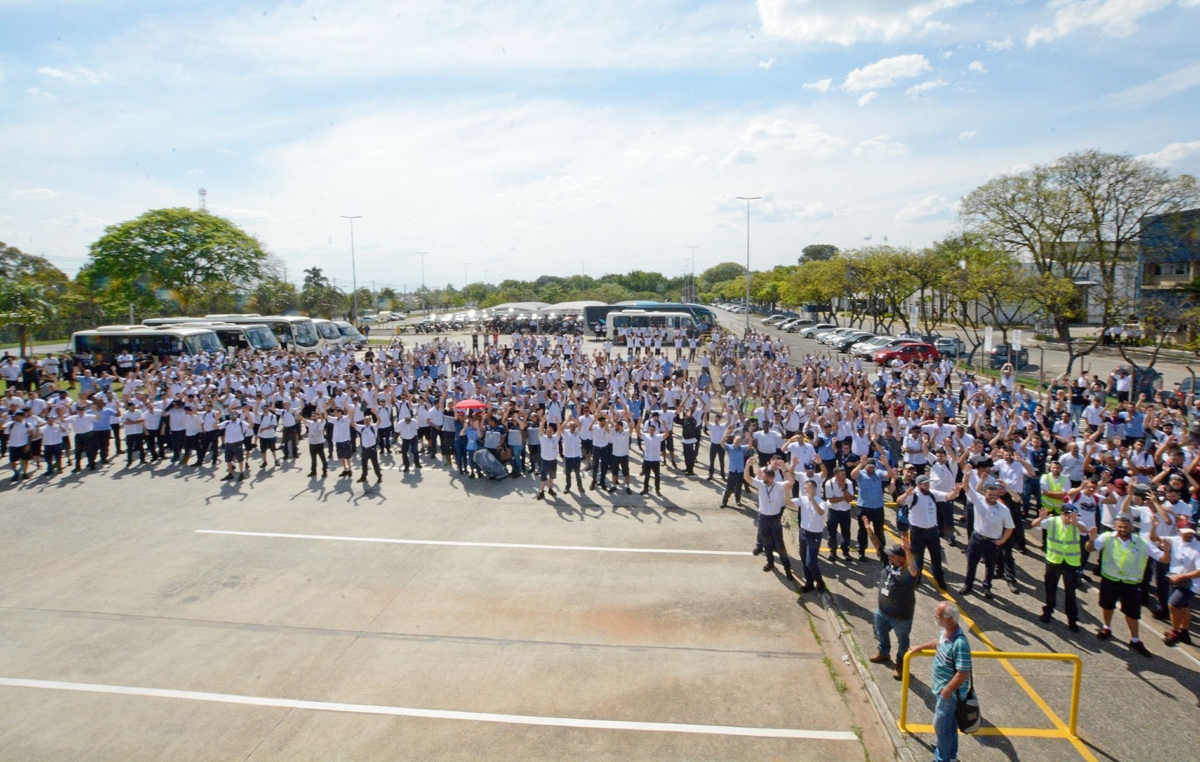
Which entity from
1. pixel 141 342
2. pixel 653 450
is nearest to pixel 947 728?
pixel 653 450

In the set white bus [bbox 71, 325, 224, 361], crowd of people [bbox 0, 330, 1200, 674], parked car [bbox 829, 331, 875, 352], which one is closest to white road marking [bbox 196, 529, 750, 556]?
crowd of people [bbox 0, 330, 1200, 674]

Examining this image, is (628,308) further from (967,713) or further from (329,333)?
(967,713)

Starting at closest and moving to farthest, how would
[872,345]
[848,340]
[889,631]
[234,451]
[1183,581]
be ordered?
[889,631]
[1183,581]
[234,451]
[872,345]
[848,340]

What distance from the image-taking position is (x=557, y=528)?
1152 cm

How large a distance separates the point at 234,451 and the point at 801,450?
11927 millimetres

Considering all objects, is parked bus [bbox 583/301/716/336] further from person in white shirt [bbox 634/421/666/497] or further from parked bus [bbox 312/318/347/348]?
person in white shirt [bbox 634/421/666/497]

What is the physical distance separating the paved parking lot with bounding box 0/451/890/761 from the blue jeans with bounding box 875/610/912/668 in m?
0.53

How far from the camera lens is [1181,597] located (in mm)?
7488

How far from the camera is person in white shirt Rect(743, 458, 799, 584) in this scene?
9422mm

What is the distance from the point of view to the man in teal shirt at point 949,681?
17.8 ft

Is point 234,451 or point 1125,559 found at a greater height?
point 1125,559

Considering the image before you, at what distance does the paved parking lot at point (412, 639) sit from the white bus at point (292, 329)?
85.4 ft

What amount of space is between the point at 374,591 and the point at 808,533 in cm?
595

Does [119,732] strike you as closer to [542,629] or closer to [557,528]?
[542,629]
